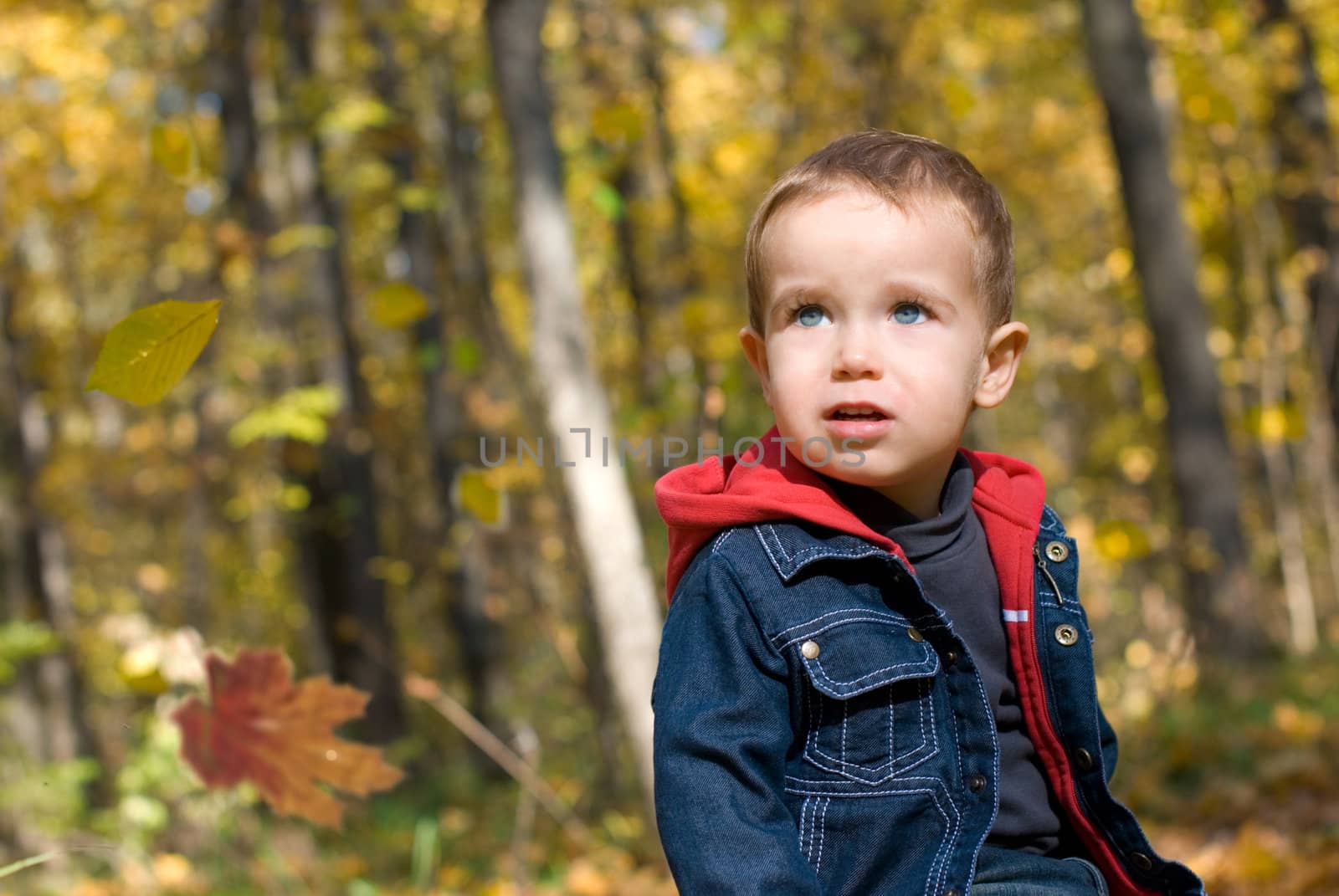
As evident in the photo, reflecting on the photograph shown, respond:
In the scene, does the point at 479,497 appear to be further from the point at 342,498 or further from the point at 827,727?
the point at 342,498

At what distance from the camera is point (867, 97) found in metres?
7.77

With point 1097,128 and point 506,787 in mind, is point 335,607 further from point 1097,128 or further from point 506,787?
point 1097,128

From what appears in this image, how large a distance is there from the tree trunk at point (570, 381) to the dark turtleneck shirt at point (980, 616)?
2.46 metres

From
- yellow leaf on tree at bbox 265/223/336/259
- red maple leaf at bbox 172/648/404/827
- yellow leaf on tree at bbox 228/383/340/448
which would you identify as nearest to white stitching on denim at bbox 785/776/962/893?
red maple leaf at bbox 172/648/404/827

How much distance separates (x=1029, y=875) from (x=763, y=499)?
60cm

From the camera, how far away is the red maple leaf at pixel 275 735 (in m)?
2.20

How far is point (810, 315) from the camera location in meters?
1.64

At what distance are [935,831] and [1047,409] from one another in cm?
2607

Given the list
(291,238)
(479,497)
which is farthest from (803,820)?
(291,238)

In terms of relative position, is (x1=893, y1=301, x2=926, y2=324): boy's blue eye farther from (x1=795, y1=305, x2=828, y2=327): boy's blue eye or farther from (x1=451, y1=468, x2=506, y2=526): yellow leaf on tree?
(x1=451, y1=468, x2=506, y2=526): yellow leaf on tree

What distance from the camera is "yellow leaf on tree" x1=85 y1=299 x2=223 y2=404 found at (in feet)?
5.58

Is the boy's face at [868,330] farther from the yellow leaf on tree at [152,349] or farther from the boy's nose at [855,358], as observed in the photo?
the yellow leaf on tree at [152,349]

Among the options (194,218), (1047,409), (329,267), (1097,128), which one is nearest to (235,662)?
(329,267)

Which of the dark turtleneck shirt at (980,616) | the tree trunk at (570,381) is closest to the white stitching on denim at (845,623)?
the dark turtleneck shirt at (980,616)
